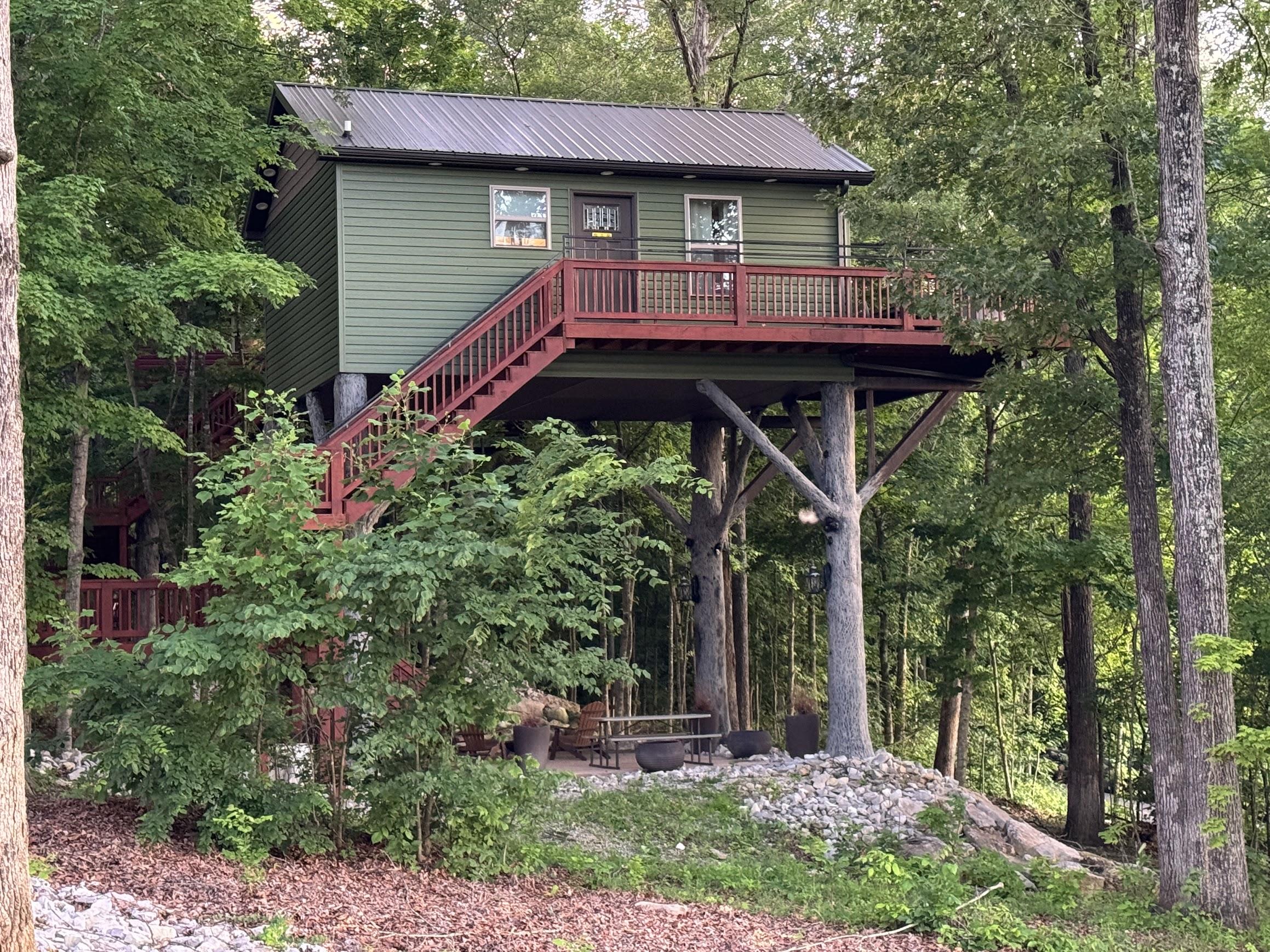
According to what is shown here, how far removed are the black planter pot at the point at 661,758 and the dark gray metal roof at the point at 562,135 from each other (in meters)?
7.47

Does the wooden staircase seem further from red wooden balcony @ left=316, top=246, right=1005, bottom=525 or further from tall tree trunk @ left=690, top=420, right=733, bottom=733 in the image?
tall tree trunk @ left=690, top=420, right=733, bottom=733

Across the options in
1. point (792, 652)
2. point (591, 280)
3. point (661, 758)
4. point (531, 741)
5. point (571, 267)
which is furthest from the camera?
point (792, 652)

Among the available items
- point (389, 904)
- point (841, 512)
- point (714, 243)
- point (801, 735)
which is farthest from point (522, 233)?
point (389, 904)

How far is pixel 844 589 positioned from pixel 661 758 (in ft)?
10.4

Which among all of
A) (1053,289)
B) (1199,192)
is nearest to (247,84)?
(1053,289)

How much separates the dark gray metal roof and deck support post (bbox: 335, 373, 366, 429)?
2.70m

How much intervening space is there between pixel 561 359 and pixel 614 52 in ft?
60.5

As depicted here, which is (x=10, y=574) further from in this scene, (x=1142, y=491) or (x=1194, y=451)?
(x=1142, y=491)

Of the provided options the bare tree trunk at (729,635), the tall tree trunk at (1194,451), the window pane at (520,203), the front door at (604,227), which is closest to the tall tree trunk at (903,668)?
the bare tree trunk at (729,635)

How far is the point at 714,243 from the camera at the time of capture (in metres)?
18.0

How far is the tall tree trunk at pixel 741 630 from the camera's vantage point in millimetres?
23031

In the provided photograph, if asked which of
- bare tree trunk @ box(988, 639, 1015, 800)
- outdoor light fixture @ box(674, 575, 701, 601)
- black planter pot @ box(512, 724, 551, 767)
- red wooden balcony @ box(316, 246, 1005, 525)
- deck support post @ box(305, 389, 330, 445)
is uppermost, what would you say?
red wooden balcony @ box(316, 246, 1005, 525)

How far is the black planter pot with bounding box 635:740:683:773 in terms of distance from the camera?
16.5 m

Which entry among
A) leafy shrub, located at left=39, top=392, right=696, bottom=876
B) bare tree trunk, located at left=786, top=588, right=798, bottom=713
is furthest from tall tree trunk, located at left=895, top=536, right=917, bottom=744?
leafy shrub, located at left=39, top=392, right=696, bottom=876
